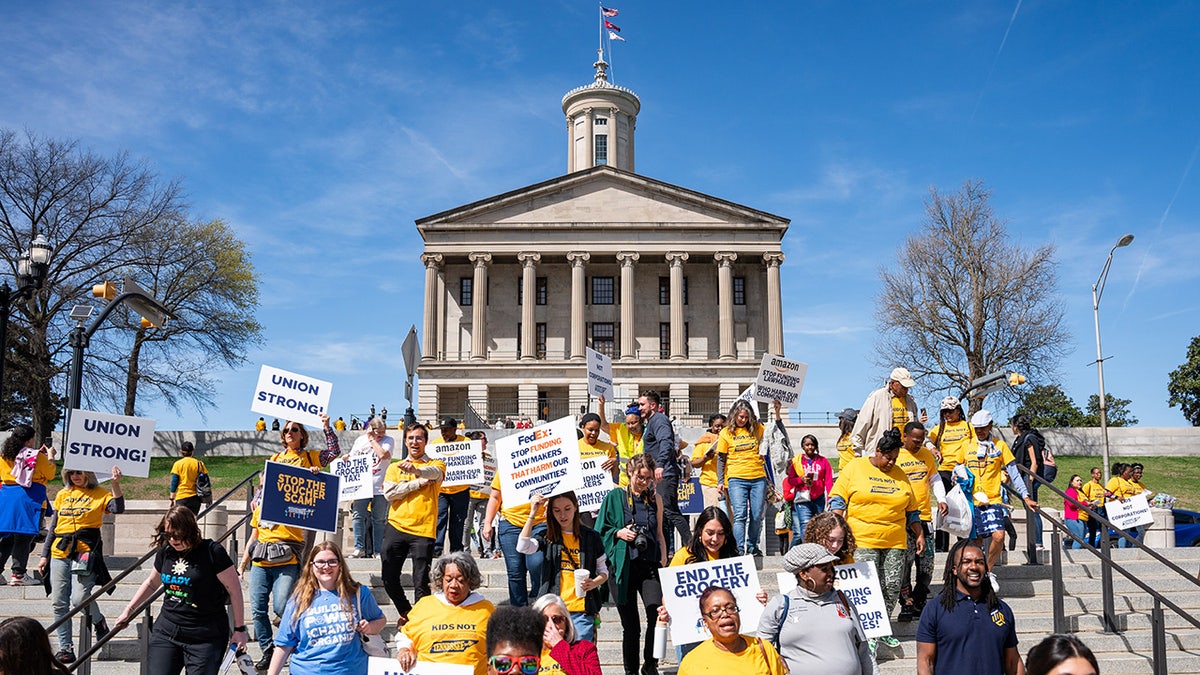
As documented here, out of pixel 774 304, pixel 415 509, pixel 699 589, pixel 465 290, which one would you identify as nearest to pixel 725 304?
pixel 774 304

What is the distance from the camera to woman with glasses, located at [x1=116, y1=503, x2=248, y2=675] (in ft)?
20.6

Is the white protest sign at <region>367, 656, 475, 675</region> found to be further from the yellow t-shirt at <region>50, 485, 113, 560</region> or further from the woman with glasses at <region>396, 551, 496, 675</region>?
the yellow t-shirt at <region>50, 485, 113, 560</region>

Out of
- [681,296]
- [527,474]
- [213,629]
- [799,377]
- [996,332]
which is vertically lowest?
[213,629]

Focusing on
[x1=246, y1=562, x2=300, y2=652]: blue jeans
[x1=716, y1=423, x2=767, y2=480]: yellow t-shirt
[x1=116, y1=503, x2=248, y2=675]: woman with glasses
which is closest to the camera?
[x1=116, y1=503, x2=248, y2=675]: woman with glasses

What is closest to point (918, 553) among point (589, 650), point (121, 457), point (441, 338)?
point (589, 650)

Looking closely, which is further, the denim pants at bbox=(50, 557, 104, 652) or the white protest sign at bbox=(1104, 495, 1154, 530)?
the white protest sign at bbox=(1104, 495, 1154, 530)

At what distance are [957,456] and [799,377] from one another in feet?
12.7

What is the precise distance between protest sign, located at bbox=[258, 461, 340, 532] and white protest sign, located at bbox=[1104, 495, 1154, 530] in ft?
40.5

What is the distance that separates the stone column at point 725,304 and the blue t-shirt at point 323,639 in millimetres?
51777

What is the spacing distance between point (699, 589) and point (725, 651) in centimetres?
138

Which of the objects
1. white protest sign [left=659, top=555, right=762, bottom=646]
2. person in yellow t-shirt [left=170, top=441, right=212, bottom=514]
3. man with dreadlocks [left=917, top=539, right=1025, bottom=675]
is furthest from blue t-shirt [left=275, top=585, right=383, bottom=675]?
person in yellow t-shirt [left=170, top=441, right=212, bottom=514]

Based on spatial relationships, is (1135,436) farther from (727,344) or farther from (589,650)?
(589,650)

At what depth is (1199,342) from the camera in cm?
6119

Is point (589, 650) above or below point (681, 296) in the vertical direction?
below
